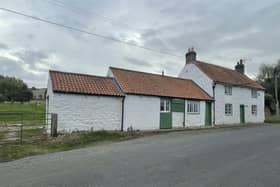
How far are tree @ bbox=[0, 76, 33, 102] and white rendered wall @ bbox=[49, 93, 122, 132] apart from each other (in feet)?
239

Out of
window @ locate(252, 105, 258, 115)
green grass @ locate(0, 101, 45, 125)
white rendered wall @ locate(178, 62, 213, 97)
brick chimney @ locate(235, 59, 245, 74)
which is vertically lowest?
green grass @ locate(0, 101, 45, 125)

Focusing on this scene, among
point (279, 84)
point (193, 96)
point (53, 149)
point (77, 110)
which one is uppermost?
point (279, 84)

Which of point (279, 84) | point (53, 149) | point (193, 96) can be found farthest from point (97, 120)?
point (279, 84)

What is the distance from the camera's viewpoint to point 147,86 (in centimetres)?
1981

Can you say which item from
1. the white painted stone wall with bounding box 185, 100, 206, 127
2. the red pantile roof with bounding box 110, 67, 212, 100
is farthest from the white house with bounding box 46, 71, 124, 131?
the white painted stone wall with bounding box 185, 100, 206, 127

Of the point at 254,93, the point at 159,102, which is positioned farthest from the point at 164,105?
the point at 254,93

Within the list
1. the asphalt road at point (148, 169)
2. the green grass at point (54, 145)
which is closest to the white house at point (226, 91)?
the green grass at point (54, 145)

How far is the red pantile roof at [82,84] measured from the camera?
1469 cm

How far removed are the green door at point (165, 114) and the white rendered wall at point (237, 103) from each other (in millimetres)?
7565

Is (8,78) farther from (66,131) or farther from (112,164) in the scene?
(112,164)

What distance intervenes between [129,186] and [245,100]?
27190mm

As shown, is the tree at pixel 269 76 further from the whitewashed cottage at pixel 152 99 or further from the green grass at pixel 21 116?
the green grass at pixel 21 116

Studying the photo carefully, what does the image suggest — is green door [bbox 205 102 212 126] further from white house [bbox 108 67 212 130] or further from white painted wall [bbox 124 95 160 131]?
white painted wall [bbox 124 95 160 131]

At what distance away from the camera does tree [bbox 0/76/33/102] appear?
3083 inches
